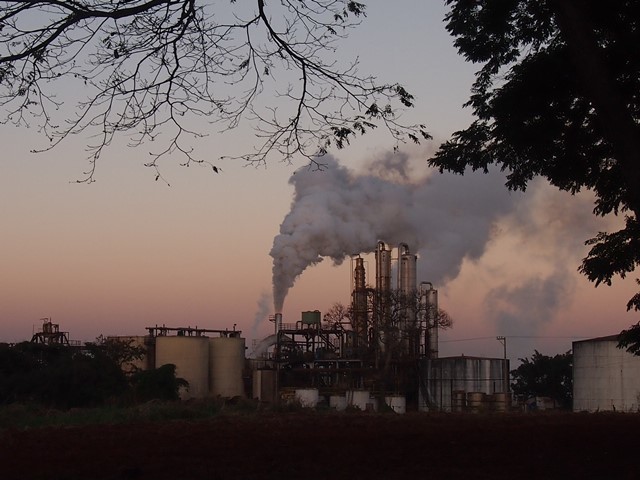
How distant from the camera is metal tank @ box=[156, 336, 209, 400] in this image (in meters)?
59.1

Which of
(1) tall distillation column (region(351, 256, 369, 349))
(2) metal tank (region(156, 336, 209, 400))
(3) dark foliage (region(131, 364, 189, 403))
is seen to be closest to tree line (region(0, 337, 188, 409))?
(3) dark foliage (region(131, 364, 189, 403))

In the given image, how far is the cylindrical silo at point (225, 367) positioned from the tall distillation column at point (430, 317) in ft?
44.7

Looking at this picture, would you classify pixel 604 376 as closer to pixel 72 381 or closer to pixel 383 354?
pixel 383 354

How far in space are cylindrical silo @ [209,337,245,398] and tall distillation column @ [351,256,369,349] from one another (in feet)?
28.0

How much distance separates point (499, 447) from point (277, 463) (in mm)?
4105

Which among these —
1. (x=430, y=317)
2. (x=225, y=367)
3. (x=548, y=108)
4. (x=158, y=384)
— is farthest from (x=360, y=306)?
(x=548, y=108)

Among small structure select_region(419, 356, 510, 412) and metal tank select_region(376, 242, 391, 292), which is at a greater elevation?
metal tank select_region(376, 242, 391, 292)

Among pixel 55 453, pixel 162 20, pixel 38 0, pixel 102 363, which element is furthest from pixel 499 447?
pixel 102 363

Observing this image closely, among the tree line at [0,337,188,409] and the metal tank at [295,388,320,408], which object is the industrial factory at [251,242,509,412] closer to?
the metal tank at [295,388,320,408]

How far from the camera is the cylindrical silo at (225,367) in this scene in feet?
205

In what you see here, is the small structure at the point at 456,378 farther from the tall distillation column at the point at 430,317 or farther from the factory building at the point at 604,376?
the factory building at the point at 604,376

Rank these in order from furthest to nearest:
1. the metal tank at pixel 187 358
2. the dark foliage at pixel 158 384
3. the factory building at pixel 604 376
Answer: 1. the metal tank at pixel 187 358
2. the factory building at pixel 604 376
3. the dark foliage at pixel 158 384

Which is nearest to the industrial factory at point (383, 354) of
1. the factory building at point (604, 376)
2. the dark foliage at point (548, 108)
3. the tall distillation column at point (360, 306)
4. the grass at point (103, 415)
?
the tall distillation column at point (360, 306)

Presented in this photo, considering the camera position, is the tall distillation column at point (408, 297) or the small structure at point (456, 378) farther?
the tall distillation column at point (408, 297)
